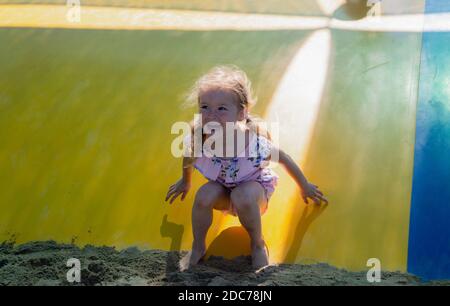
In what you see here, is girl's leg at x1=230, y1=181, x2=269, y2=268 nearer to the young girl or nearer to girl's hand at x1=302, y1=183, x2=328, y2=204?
the young girl

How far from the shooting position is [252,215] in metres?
2.42

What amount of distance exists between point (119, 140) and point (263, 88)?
2.38 feet

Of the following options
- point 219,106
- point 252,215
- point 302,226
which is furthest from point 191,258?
point 219,106

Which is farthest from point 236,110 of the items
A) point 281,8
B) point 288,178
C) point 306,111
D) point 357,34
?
point 281,8

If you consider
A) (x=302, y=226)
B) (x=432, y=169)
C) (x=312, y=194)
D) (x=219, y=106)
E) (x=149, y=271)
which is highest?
(x=219, y=106)

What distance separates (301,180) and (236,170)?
0.27 m

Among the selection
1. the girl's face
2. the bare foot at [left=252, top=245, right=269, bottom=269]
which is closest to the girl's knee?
the bare foot at [left=252, top=245, right=269, bottom=269]

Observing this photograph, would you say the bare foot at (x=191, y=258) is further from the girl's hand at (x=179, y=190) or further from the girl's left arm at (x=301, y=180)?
the girl's left arm at (x=301, y=180)

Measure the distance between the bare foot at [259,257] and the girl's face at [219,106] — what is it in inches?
19.2

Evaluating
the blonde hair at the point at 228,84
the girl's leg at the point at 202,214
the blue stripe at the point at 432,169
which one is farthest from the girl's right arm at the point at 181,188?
the blue stripe at the point at 432,169

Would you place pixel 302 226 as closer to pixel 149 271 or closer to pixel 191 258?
pixel 191 258

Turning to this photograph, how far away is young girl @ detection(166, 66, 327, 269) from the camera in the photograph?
2432 millimetres

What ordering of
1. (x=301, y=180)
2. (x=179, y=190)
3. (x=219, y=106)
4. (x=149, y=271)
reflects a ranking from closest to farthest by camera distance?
1. (x=149, y=271)
2. (x=219, y=106)
3. (x=301, y=180)
4. (x=179, y=190)

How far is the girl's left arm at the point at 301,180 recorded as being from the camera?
257cm
